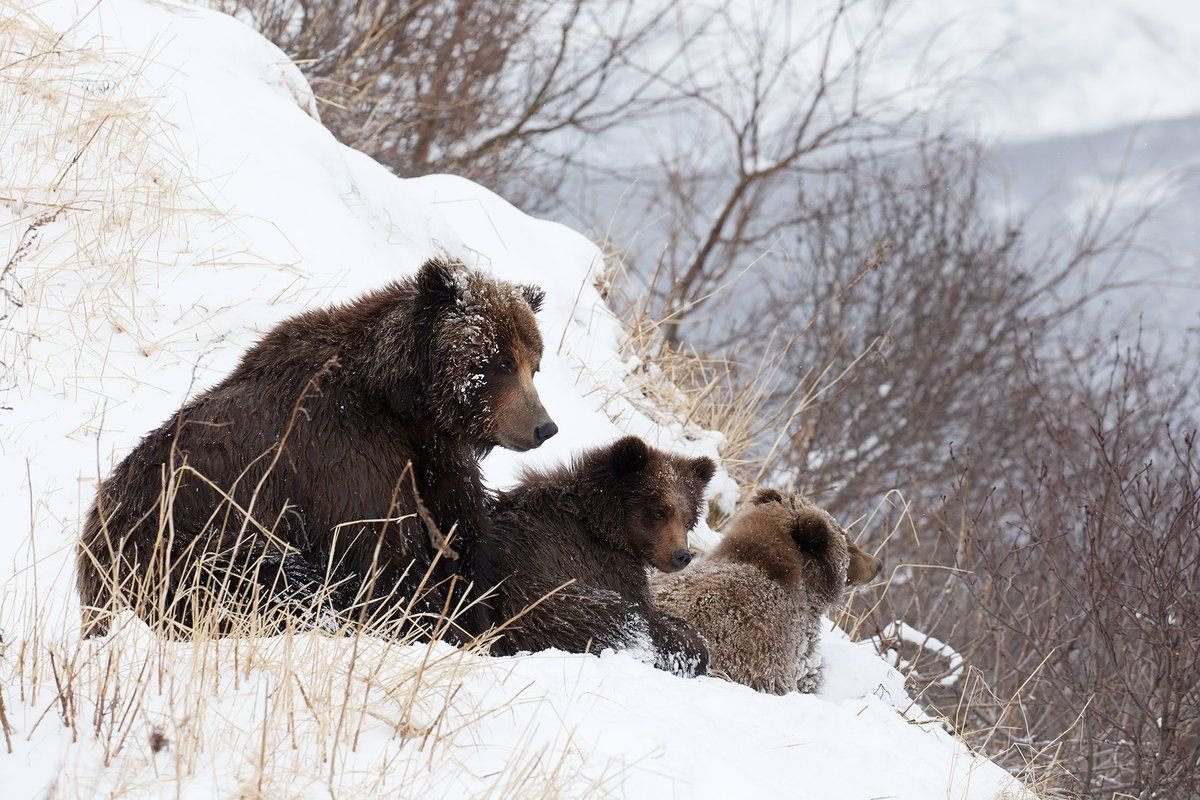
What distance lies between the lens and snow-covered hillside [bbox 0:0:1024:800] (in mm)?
3215

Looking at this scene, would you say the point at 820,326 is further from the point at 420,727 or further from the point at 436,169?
the point at 420,727

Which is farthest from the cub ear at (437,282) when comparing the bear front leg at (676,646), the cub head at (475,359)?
the bear front leg at (676,646)

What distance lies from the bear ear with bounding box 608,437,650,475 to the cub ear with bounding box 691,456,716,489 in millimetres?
575

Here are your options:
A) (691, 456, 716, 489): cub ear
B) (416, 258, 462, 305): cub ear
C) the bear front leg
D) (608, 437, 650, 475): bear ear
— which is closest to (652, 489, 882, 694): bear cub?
the bear front leg

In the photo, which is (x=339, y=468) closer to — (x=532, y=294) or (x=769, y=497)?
(x=532, y=294)

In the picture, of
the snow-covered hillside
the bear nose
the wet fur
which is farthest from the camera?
the wet fur

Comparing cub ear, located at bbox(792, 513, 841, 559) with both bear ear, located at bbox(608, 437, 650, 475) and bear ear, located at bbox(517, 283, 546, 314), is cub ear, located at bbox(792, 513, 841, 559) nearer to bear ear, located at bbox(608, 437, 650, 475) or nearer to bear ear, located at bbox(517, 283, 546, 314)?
bear ear, located at bbox(608, 437, 650, 475)

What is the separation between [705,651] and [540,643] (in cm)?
83

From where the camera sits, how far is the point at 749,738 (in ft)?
12.8

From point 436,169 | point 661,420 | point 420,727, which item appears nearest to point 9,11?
point 661,420

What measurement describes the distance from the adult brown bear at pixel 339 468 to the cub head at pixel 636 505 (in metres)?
0.88

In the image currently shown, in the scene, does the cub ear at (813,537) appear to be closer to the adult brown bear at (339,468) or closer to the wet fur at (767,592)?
the wet fur at (767,592)

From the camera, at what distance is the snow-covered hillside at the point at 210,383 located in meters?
3.21

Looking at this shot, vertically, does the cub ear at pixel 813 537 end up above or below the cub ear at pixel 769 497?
below
